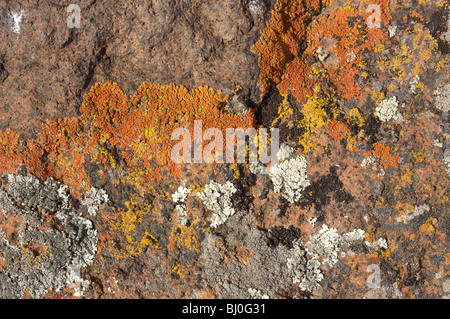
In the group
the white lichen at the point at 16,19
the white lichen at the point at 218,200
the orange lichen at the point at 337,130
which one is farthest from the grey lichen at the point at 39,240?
the orange lichen at the point at 337,130

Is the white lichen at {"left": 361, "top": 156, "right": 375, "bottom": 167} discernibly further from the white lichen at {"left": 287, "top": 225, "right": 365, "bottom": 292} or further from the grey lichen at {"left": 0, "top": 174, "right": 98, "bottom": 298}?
the grey lichen at {"left": 0, "top": 174, "right": 98, "bottom": 298}

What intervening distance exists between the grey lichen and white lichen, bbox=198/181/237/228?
71 centimetres

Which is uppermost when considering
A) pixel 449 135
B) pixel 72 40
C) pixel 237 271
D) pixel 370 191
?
pixel 72 40

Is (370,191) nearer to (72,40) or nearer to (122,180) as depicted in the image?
(122,180)

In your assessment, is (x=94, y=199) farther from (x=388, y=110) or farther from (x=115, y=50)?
(x=388, y=110)

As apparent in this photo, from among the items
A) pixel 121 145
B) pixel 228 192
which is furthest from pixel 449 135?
pixel 121 145

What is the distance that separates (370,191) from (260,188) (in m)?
0.64

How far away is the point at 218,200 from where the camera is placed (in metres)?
2.38

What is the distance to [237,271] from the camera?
238cm

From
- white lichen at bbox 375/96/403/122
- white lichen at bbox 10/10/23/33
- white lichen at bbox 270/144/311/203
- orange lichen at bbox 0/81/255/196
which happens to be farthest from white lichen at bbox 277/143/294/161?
white lichen at bbox 10/10/23/33

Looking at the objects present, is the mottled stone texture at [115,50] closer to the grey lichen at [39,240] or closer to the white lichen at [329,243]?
the grey lichen at [39,240]

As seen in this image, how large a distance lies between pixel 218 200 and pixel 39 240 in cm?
105

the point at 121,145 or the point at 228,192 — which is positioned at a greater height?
the point at 121,145

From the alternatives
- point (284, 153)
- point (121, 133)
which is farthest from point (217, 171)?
point (121, 133)
